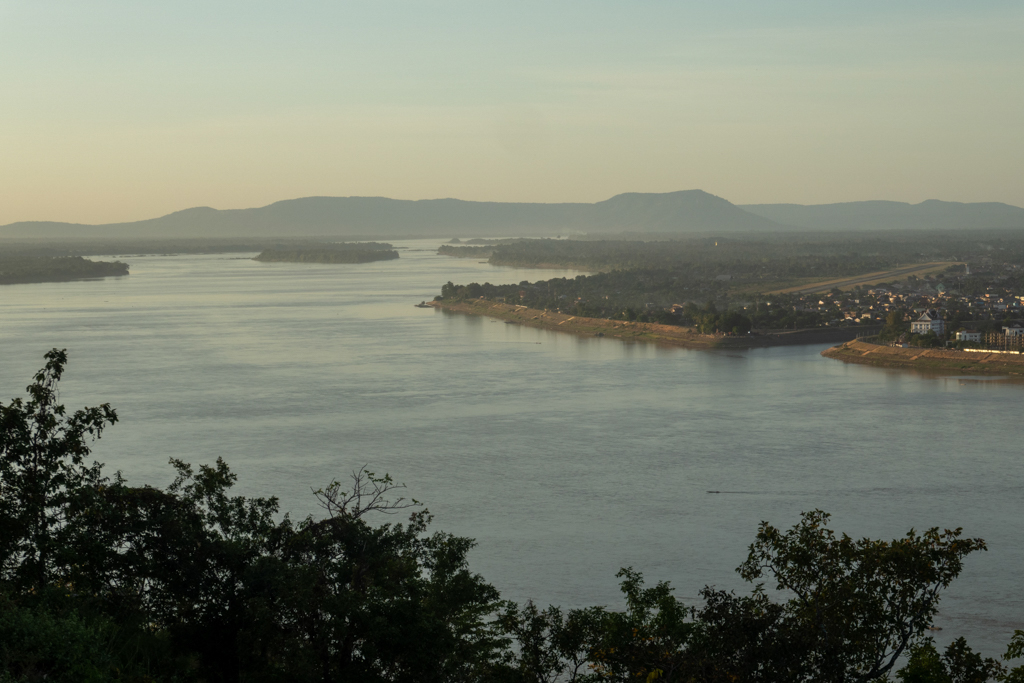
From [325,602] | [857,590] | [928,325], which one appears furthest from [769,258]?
[325,602]

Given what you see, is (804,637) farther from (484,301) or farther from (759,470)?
(484,301)

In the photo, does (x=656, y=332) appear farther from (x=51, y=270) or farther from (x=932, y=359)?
(x=51, y=270)

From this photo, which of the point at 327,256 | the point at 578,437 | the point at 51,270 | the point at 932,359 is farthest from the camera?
the point at 327,256

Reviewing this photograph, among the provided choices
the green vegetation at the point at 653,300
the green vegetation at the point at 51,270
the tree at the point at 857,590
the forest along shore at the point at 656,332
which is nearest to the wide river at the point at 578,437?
the forest along shore at the point at 656,332

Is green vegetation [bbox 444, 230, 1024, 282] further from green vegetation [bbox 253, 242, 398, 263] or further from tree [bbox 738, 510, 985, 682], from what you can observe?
tree [bbox 738, 510, 985, 682]

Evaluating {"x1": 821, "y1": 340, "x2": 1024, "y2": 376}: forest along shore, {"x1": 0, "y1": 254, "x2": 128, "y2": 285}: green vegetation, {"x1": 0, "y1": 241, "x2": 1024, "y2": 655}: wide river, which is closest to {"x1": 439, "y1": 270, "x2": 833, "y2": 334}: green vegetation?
{"x1": 0, "y1": 241, "x2": 1024, "y2": 655}: wide river

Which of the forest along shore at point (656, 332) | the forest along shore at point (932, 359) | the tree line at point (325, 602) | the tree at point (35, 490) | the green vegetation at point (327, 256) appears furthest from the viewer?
the green vegetation at point (327, 256)

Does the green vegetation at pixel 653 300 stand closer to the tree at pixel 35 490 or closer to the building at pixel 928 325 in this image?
the building at pixel 928 325
